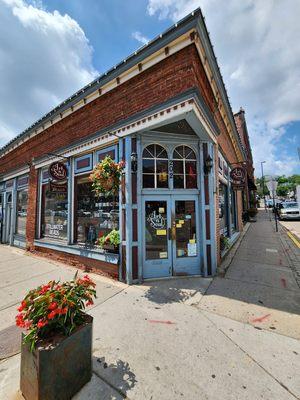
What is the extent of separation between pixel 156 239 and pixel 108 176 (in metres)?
2.07

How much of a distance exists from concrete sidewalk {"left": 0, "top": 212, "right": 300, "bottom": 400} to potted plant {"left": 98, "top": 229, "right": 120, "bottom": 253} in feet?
2.73

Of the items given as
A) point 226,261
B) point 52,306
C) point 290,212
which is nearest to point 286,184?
point 290,212

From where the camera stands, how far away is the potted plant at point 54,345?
1900 mm

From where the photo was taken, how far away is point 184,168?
18.6 ft

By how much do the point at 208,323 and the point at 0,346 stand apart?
3187 millimetres

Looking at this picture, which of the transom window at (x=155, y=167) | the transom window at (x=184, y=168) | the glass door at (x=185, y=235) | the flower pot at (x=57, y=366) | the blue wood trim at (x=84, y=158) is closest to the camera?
the flower pot at (x=57, y=366)

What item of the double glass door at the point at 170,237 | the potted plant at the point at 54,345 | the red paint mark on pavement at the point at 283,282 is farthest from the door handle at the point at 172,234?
the potted plant at the point at 54,345

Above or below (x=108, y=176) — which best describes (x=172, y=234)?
below

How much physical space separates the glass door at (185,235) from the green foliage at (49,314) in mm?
3410

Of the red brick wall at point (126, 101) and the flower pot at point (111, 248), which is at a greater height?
the red brick wall at point (126, 101)

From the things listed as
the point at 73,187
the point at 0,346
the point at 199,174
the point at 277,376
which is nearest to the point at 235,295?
the point at 277,376

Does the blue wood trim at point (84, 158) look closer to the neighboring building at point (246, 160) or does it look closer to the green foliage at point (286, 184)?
the neighboring building at point (246, 160)

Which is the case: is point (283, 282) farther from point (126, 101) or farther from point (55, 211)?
point (55, 211)

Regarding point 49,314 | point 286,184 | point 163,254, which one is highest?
point 286,184
